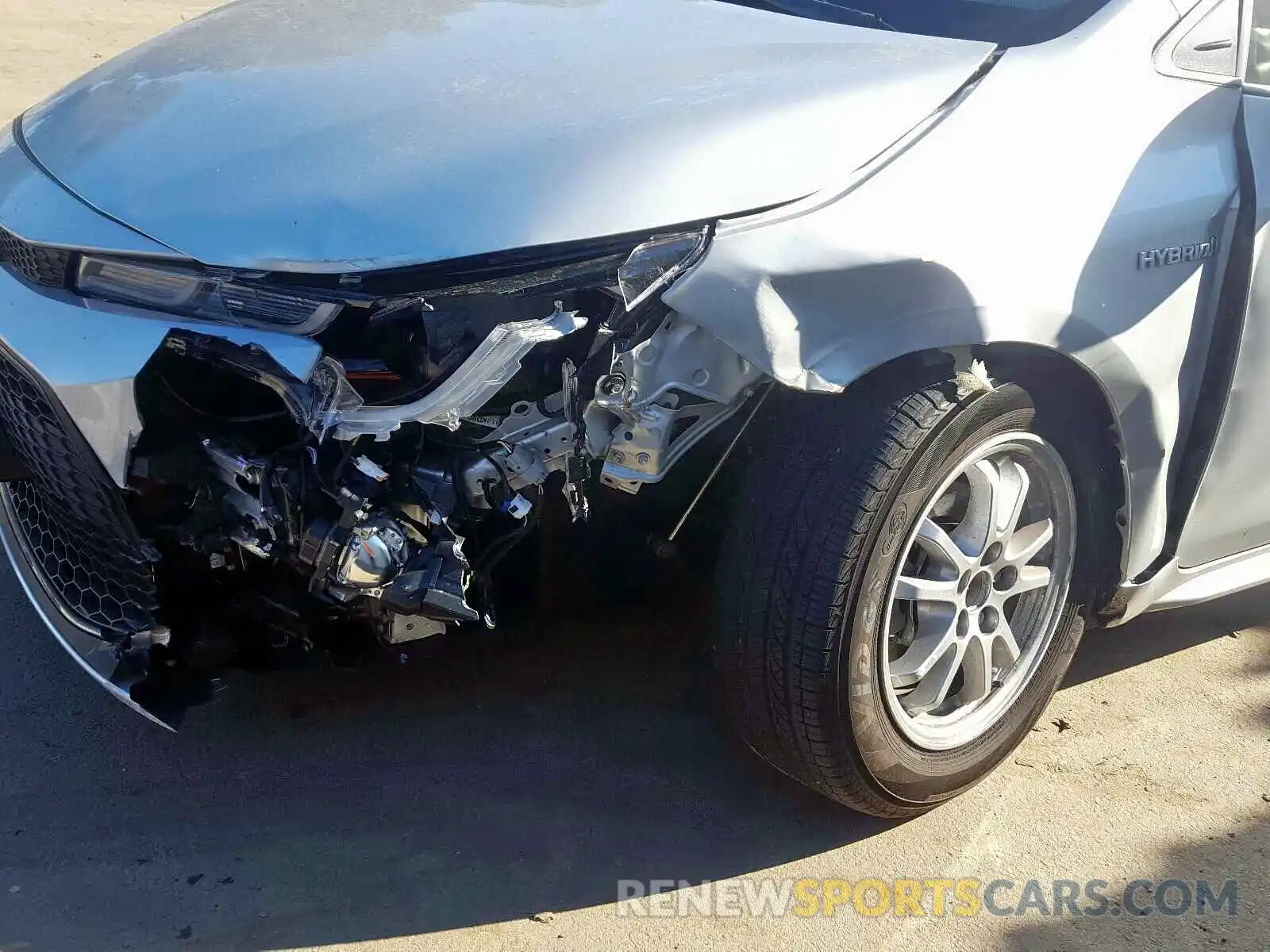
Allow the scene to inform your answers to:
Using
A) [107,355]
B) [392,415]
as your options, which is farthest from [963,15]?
[107,355]

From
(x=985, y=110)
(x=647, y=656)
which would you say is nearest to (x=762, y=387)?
(x=985, y=110)

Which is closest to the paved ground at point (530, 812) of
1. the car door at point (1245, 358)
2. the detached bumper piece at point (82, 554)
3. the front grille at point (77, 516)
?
the detached bumper piece at point (82, 554)

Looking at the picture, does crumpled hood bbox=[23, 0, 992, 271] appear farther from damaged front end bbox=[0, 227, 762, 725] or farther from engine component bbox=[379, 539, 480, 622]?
engine component bbox=[379, 539, 480, 622]

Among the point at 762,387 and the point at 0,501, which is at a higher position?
the point at 762,387

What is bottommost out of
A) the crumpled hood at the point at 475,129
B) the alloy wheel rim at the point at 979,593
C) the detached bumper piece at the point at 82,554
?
the alloy wheel rim at the point at 979,593

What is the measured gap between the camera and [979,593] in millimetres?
2588

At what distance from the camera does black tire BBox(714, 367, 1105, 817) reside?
221 cm

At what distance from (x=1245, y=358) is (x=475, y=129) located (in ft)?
5.39

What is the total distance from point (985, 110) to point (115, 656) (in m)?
1.97

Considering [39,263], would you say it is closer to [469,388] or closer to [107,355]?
[107,355]

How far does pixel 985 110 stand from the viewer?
224 cm

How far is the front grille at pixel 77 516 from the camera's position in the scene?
85.0 inches

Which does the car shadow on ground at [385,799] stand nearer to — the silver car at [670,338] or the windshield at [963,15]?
the silver car at [670,338]

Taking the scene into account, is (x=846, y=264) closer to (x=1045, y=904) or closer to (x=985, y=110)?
(x=985, y=110)
